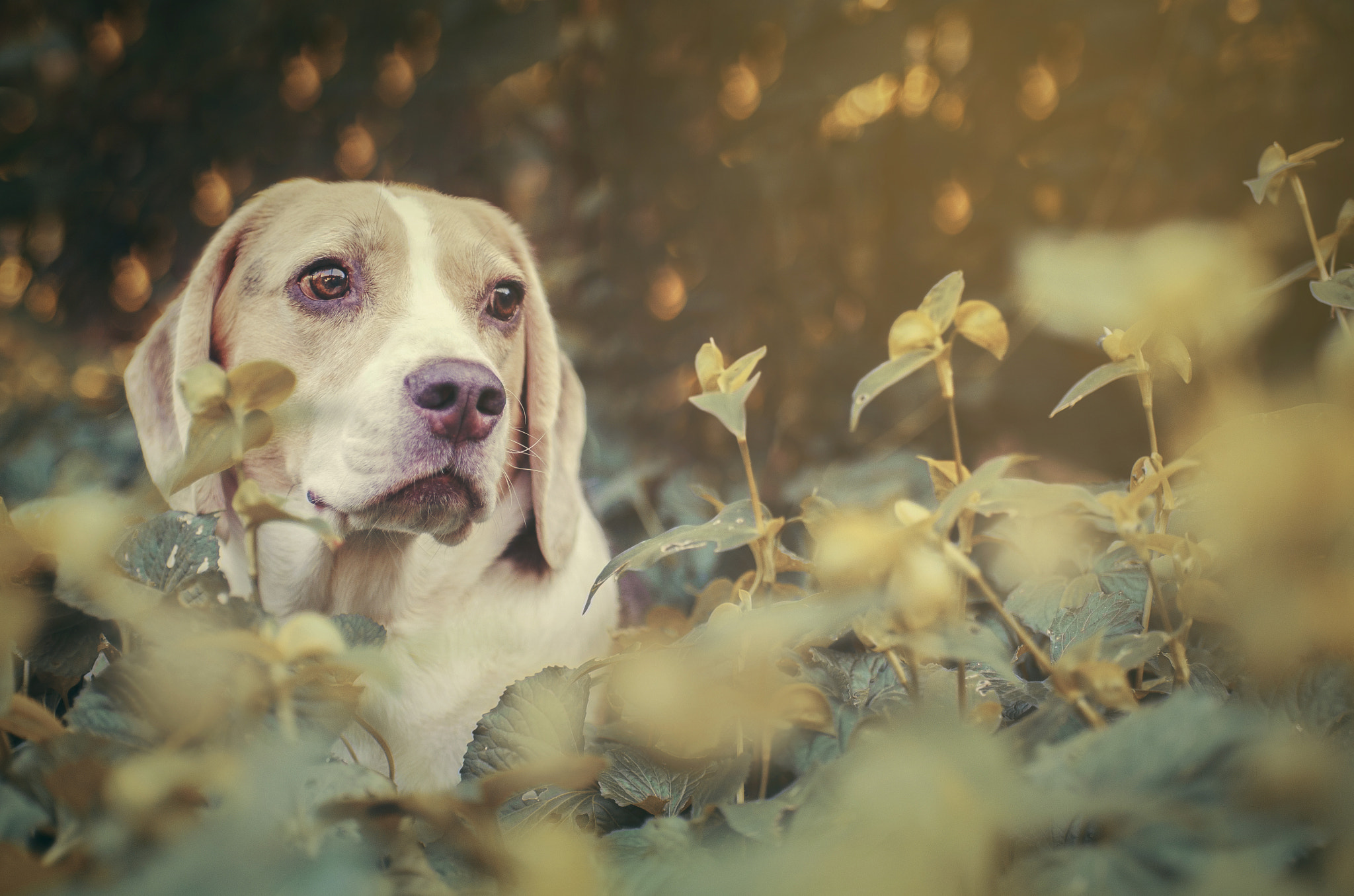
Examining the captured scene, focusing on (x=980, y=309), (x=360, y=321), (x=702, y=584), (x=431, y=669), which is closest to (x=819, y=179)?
(x=702, y=584)

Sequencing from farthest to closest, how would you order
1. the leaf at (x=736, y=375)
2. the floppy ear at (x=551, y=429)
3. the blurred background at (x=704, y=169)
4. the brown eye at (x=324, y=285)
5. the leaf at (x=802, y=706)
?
the blurred background at (x=704, y=169) < the floppy ear at (x=551, y=429) < the brown eye at (x=324, y=285) < the leaf at (x=736, y=375) < the leaf at (x=802, y=706)

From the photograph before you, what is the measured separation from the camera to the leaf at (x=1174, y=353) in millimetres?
537

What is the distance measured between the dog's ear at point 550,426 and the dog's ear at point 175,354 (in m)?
0.38

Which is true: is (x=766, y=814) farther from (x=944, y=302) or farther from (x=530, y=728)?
(x=944, y=302)

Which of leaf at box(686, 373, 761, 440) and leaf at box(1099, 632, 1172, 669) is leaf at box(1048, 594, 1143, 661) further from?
leaf at box(686, 373, 761, 440)

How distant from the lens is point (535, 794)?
546 millimetres

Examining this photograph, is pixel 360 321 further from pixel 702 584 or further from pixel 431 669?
pixel 702 584

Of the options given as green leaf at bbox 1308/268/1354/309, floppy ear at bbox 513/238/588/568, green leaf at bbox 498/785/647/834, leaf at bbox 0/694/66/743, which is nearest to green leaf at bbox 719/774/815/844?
green leaf at bbox 498/785/647/834

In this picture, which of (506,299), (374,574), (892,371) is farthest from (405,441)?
(892,371)

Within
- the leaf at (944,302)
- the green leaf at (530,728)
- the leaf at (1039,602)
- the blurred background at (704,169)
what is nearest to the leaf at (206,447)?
the green leaf at (530,728)

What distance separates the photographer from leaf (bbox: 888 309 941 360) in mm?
513

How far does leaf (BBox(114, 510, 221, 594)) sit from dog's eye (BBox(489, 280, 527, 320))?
0.58 metres

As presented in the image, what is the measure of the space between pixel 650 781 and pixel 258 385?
359 millimetres

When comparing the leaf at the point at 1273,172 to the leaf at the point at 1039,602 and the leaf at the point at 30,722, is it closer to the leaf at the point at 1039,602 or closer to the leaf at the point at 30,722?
the leaf at the point at 1039,602
